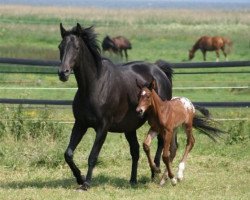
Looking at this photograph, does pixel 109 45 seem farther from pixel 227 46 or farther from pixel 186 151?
pixel 186 151

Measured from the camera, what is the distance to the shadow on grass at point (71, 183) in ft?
32.7

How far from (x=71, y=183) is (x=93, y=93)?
4.31 feet

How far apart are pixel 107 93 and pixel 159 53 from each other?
26.0 metres

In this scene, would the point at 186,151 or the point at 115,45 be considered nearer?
the point at 186,151

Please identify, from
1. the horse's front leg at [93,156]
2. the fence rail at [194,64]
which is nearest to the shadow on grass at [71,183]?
the horse's front leg at [93,156]

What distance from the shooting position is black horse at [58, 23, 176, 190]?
9.51 metres

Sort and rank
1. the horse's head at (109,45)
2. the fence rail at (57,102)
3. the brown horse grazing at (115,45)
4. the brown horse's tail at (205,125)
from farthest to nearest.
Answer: the horse's head at (109,45)
the brown horse grazing at (115,45)
the fence rail at (57,102)
the brown horse's tail at (205,125)

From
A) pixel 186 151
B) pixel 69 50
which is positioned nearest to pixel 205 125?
pixel 186 151

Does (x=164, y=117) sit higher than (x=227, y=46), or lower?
higher

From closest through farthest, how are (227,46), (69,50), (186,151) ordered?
(69,50), (186,151), (227,46)

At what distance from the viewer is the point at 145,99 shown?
948 centimetres

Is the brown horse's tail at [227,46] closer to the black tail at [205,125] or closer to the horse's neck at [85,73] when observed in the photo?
the black tail at [205,125]

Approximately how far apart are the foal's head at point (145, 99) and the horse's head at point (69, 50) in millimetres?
861

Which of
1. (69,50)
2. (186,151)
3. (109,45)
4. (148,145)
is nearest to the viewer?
(69,50)
